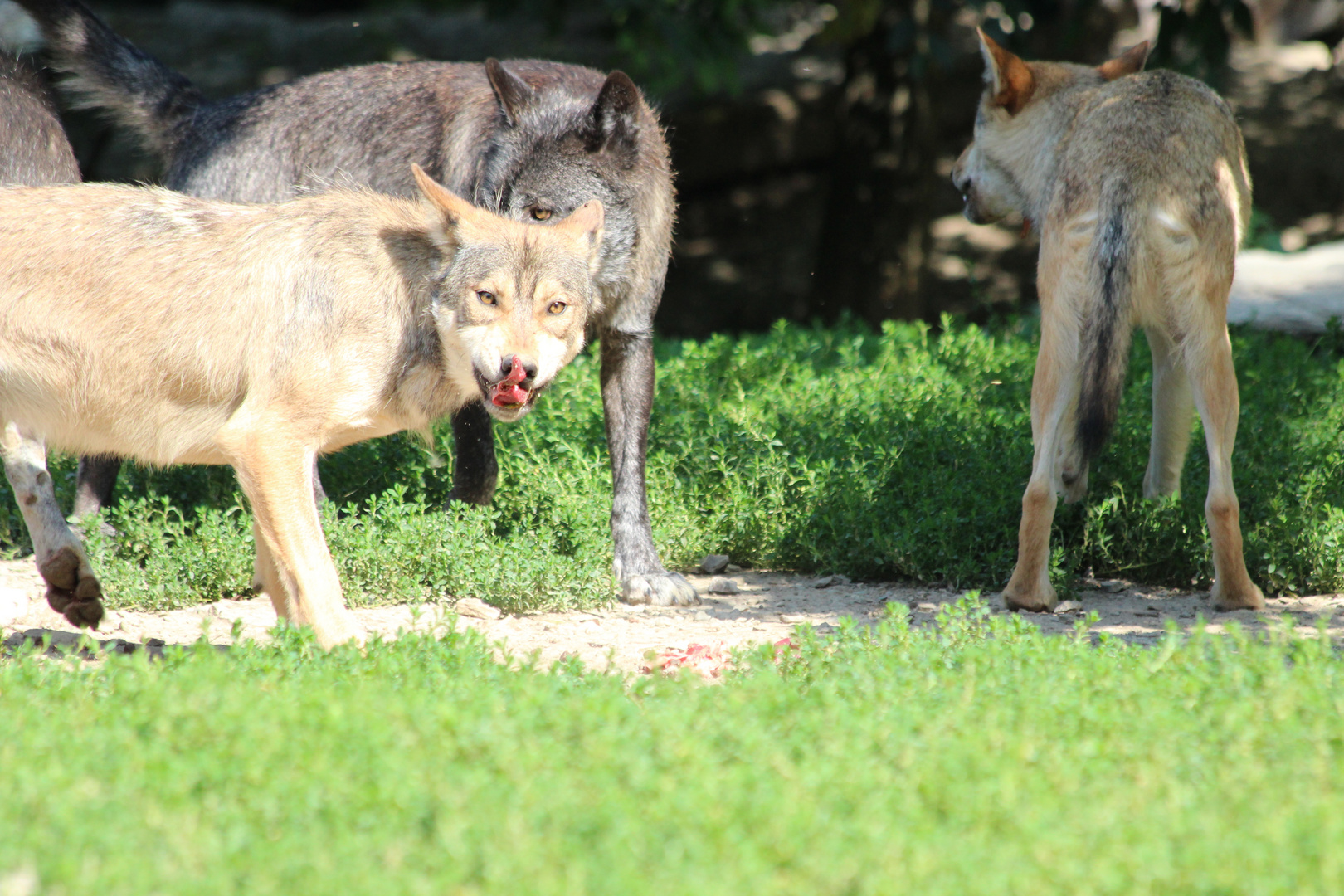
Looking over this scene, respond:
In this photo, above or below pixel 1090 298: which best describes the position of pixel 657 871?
below

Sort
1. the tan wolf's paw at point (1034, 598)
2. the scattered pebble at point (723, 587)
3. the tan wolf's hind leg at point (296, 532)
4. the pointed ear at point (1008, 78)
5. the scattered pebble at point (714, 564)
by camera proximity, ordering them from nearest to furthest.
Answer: the tan wolf's hind leg at point (296, 532)
the tan wolf's paw at point (1034, 598)
the scattered pebble at point (723, 587)
the pointed ear at point (1008, 78)
the scattered pebble at point (714, 564)

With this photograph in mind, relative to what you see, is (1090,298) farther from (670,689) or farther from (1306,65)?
(1306,65)

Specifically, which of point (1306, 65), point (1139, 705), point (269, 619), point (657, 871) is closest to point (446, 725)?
point (657, 871)

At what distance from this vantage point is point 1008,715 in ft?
11.6

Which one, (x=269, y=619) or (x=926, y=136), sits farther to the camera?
(x=926, y=136)

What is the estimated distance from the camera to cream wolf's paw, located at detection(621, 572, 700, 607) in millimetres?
6098

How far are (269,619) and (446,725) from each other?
2.62 m

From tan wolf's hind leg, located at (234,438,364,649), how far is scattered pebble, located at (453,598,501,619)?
1.08m

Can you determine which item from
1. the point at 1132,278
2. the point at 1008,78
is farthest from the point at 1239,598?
the point at 1008,78

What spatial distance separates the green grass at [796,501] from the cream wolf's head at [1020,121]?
1.19m

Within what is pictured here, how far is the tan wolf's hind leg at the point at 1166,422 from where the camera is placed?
20.7 ft

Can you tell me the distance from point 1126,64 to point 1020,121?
0.87m

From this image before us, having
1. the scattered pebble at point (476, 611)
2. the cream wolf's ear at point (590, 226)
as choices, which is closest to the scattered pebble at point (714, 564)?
the scattered pebble at point (476, 611)

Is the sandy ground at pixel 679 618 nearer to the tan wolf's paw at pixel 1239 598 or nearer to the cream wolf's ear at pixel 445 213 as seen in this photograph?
the tan wolf's paw at pixel 1239 598
